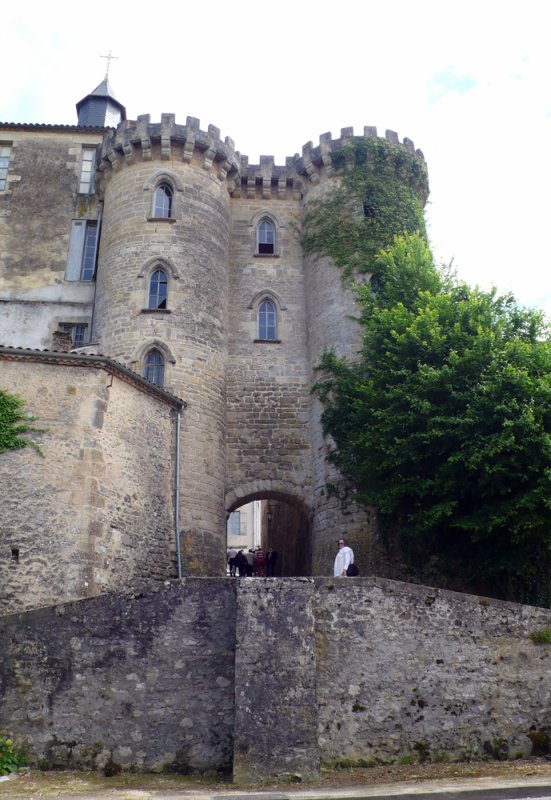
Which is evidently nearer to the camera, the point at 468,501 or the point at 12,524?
the point at 12,524

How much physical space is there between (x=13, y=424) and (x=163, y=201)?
1041cm

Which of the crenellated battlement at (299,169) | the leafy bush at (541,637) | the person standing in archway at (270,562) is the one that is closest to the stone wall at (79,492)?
the person standing in archway at (270,562)

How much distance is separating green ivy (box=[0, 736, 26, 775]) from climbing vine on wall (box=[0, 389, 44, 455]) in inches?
216

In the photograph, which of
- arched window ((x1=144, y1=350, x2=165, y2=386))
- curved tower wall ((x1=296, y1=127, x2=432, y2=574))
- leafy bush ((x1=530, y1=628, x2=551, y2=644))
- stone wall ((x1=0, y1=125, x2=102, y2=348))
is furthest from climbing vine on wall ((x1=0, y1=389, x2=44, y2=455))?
leafy bush ((x1=530, y1=628, x2=551, y2=644))

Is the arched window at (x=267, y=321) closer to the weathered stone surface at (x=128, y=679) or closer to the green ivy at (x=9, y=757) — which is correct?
the weathered stone surface at (x=128, y=679)

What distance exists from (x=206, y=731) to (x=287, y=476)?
35.4 ft

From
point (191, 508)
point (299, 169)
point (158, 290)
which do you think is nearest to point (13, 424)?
point (191, 508)

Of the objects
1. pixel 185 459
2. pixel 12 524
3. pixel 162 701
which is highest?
pixel 185 459

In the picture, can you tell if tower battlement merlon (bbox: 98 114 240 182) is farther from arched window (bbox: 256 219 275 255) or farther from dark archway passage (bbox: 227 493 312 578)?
dark archway passage (bbox: 227 493 312 578)

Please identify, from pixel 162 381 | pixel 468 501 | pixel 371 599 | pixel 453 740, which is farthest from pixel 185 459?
pixel 453 740

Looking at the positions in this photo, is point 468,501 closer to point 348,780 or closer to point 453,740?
point 453,740

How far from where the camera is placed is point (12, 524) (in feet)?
43.0

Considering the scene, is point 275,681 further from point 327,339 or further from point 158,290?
point 158,290

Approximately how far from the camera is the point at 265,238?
23.8 metres
